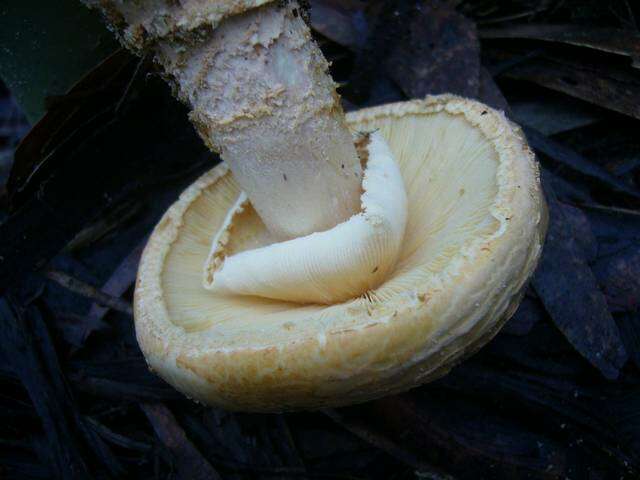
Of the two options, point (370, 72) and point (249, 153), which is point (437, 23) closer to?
point (370, 72)

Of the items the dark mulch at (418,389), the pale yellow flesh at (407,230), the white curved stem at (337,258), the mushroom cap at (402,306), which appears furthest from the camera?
the dark mulch at (418,389)

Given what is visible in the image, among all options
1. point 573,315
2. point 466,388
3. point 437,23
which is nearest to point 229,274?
point 466,388

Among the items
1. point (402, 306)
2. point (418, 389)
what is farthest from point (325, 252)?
point (418, 389)

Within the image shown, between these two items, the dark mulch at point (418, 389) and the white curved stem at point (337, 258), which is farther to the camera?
the dark mulch at point (418, 389)

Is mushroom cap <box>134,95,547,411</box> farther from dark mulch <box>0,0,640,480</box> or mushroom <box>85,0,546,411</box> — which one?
dark mulch <box>0,0,640,480</box>

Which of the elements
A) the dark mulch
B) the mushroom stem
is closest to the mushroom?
the mushroom stem

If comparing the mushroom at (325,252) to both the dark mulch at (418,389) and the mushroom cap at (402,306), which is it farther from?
the dark mulch at (418,389)

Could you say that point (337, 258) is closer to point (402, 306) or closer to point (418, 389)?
point (402, 306)

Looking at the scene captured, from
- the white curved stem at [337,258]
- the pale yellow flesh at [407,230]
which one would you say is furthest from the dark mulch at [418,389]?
the white curved stem at [337,258]
